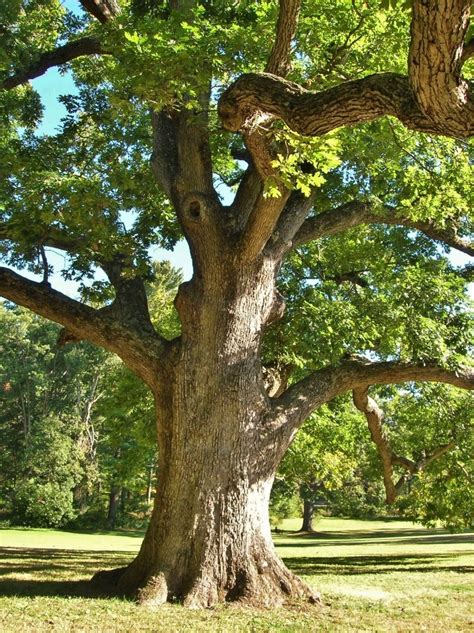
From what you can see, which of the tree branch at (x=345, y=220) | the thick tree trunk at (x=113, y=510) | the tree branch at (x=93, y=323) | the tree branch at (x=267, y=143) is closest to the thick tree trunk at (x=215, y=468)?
the tree branch at (x=93, y=323)

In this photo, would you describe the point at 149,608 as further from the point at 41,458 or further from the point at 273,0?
the point at 41,458

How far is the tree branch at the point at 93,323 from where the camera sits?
31.3 feet

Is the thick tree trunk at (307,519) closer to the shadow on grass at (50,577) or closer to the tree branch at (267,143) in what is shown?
the shadow on grass at (50,577)

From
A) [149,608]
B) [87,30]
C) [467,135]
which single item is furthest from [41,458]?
[467,135]

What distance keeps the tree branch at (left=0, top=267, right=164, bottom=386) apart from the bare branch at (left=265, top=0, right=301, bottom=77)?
466 cm

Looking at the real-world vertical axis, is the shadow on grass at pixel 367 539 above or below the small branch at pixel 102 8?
below

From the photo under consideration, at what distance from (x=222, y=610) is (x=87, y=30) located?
468 inches

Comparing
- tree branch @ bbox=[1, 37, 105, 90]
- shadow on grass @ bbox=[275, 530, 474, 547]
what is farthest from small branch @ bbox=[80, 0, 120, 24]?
shadow on grass @ bbox=[275, 530, 474, 547]

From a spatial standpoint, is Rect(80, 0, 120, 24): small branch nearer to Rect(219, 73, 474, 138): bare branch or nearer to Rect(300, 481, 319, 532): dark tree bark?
Rect(219, 73, 474, 138): bare branch

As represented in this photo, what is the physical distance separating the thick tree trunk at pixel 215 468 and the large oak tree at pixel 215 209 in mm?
28

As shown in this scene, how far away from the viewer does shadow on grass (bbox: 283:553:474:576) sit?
14.9m

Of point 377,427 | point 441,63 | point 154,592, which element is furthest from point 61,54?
point 377,427

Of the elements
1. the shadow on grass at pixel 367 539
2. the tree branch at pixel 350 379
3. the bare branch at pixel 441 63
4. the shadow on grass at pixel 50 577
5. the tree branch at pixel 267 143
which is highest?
the tree branch at pixel 267 143

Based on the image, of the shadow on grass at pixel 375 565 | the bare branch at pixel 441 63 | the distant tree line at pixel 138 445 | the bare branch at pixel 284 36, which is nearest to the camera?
the bare branch at pixel 441 63
